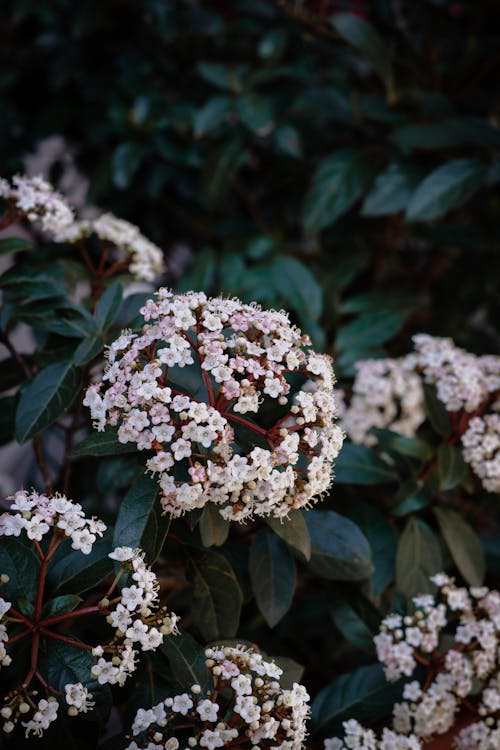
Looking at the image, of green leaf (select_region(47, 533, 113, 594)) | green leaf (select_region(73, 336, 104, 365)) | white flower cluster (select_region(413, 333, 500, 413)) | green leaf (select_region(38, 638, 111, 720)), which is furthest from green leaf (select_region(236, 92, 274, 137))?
green leaf (select_region(38, 638, 111, 720))

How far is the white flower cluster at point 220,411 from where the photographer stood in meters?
0.68

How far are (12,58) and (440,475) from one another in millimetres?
1691

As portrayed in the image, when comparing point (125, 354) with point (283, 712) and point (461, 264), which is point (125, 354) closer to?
point (283, 712)

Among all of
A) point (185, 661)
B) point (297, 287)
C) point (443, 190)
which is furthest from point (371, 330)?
point (185, 661)

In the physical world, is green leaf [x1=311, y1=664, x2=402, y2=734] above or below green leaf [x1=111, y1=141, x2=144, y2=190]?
below

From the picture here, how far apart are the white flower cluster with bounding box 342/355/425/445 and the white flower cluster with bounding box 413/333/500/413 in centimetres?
6

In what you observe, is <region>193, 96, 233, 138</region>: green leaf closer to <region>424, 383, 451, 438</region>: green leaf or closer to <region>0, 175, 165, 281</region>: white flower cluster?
<region>0, 175, 165, 281</region>: white flower cluster

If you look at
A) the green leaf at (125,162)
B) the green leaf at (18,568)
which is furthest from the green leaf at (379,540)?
the green leaf at (125,162)

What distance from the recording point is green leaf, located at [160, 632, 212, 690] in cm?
74

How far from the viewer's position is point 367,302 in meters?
1.45

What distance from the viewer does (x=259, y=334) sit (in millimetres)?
765

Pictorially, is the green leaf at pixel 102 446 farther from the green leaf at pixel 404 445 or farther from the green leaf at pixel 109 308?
the green leaf at pixel 404 445

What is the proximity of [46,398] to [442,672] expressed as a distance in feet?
1.92

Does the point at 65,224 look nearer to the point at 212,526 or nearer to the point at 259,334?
the point at 259,334
